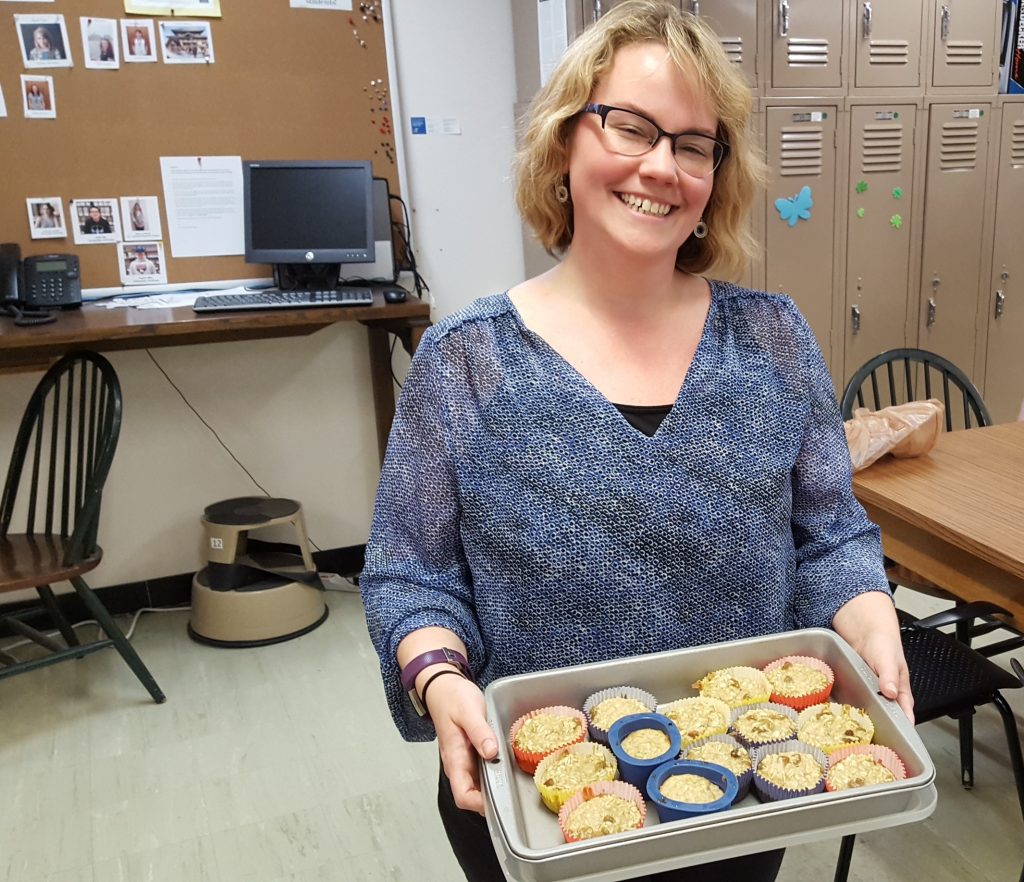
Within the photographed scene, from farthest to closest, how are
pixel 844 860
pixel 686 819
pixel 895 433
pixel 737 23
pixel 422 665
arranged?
pixel 737 23, pixel 895 433, pixel 844 860, pixel 422 665, pixel 686 819

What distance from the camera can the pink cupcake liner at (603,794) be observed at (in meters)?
0.82

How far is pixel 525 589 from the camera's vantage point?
1.02 m

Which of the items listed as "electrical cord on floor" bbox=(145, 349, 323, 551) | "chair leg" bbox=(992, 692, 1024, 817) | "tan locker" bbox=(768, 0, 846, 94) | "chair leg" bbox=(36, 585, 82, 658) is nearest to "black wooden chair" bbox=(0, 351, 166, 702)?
"chair leg" bbox=(36, 585, 82, 658)

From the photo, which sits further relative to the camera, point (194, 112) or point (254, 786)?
point (194, 112)

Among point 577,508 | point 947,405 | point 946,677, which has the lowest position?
point 946,677

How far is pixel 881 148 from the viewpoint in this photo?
3.44m

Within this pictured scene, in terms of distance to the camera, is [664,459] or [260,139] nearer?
[664,459]

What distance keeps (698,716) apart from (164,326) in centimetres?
A: 190

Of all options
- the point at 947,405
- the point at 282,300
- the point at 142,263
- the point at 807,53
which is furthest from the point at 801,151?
the point at 142,263

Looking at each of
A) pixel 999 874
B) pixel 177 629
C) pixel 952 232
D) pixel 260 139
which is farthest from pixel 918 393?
pixel 177 629

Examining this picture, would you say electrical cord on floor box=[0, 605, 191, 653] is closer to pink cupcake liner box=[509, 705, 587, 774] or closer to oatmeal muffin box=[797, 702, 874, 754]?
pink cupcake liner box=[509, 705, 587, 774]

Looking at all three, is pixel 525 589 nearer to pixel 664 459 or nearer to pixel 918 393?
pixel 664 459

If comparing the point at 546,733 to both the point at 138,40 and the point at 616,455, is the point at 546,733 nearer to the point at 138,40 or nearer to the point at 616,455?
the point at 616,455

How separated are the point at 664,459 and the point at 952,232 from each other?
10.6 feet
